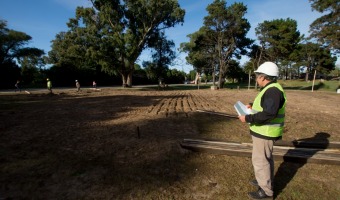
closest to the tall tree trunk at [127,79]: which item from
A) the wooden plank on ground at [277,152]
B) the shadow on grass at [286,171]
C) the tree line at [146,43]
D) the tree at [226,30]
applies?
the tree line at [146,43]

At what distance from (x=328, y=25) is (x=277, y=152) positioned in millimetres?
34216

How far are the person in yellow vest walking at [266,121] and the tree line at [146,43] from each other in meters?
26.4

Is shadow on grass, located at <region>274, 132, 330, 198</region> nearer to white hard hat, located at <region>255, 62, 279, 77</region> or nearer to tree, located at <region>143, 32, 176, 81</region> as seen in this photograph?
white hard hat, located at <region>255, 62, 279, 77</region>

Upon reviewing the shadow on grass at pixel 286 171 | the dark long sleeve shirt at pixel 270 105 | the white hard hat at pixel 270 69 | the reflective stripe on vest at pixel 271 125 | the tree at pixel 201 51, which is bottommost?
the shadow on grass at pixel 286 171

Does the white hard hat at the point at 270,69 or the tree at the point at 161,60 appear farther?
the tree at the point at 161,60

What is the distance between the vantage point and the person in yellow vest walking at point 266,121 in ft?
9.09

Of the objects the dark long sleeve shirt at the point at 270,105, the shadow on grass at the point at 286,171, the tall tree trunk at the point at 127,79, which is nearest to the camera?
the dark long sleeve shirt at the point at 270,105

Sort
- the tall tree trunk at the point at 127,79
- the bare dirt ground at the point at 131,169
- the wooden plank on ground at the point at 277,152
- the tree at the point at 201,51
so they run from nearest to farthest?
the bare dirt ground at the point at 131,169, the wooden plank on ground at the point at 277,152, the tall tree trunk at the point at 127,79, the tree at the point at 201,51

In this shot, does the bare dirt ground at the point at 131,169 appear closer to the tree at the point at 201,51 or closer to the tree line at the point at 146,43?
the tree line at the point at 146,43

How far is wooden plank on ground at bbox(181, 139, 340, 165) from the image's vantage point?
4453 mm

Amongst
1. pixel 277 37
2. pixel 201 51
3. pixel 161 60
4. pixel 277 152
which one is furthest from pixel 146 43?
pixel 277 152

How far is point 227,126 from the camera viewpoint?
7.55 meters

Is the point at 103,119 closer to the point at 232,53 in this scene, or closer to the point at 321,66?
the point at 232,53

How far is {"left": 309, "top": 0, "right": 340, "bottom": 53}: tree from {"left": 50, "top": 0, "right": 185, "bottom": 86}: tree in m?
19.2
